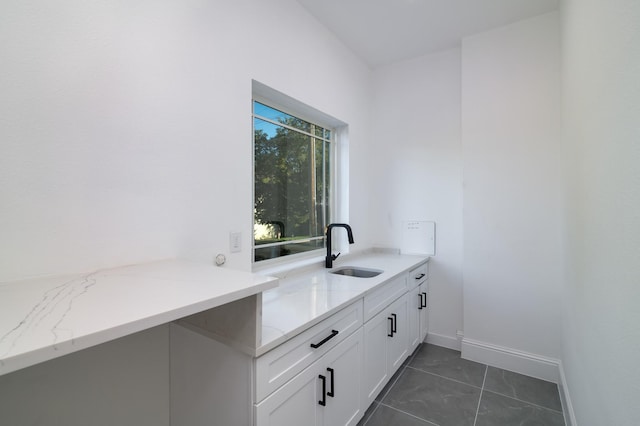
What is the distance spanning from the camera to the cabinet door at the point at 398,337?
1.96 metres

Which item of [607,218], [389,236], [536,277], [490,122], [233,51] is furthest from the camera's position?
[389,236]

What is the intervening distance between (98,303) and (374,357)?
1.53 m

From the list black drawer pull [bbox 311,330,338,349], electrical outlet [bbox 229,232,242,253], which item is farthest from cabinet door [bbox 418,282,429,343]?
electrical outlet [bbox 229,232,242,253]

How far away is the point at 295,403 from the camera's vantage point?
111 centimetres

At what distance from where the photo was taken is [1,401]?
814mm

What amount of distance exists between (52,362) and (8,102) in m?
0.83

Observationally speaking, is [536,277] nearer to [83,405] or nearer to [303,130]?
[303,130]

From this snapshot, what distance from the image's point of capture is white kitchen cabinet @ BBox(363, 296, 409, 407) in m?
1.67

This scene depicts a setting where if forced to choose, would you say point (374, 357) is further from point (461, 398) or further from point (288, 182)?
point (288, 182)

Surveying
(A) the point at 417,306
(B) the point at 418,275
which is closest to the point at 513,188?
(B) the point at 418,275

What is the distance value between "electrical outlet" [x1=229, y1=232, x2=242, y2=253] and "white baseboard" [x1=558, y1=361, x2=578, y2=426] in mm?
2018

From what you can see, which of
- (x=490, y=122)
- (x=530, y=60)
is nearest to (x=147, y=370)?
(x=490, y=122)

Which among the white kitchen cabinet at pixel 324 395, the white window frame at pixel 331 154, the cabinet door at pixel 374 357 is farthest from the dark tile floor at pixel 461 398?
the white window frame at pixel 331 154

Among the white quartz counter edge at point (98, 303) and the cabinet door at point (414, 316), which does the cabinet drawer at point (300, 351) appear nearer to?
the white quartz counter edge at point (98, 303)
